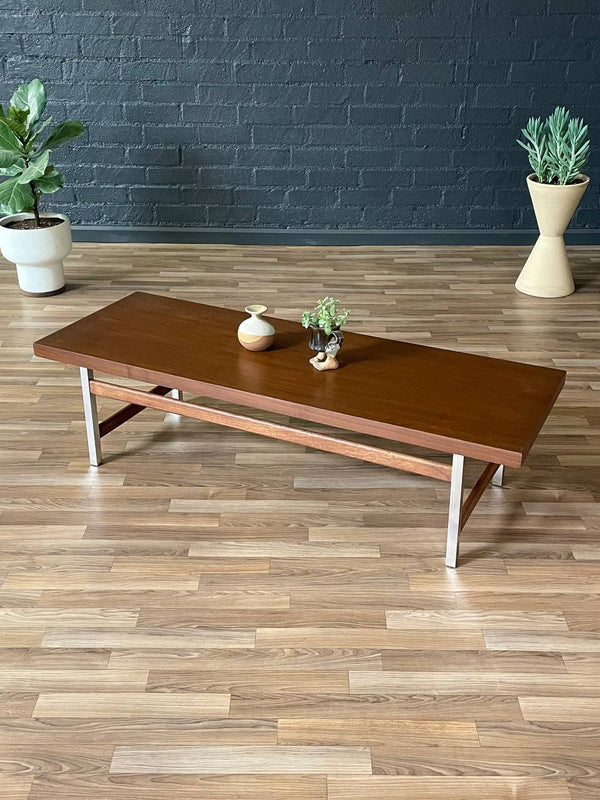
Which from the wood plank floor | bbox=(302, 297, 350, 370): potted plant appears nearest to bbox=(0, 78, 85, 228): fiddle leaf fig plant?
the wood plank floor

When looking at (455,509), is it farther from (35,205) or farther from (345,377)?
(35,205)

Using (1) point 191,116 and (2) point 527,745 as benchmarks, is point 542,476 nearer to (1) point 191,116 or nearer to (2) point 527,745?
(2) point 527,745

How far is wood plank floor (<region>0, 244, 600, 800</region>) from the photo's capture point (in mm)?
1645

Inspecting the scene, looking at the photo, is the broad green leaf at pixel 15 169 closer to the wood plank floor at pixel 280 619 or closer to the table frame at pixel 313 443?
the wood plank floor at pixel 280 619

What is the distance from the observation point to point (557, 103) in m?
4.39

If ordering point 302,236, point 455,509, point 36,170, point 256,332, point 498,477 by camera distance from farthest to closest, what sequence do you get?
point 302,236, point 36,170, point 498,477, point 256,332, point 455,509

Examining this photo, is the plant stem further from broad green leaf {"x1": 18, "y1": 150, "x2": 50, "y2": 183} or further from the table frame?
the table frame

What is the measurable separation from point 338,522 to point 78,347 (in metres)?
0.89

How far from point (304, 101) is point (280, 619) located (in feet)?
10.5

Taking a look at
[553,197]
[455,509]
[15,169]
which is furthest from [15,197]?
[455,509]

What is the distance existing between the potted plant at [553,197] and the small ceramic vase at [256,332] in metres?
1.91

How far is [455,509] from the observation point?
2.13 meters

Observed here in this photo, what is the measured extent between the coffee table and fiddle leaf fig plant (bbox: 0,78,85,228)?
47.9 inches

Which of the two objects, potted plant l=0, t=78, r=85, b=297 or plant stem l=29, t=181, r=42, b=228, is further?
plant stem l=29, t=181, r=42, b=228
